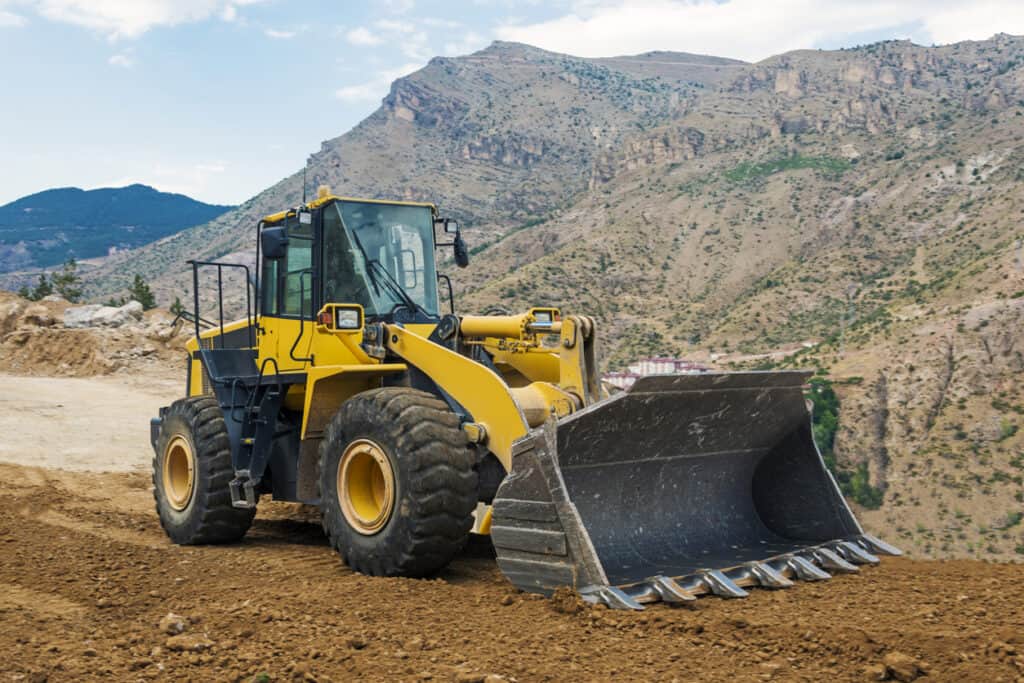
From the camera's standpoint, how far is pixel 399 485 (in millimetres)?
7008

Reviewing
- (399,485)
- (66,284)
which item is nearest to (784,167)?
(66,284)

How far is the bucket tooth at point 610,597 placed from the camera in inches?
234

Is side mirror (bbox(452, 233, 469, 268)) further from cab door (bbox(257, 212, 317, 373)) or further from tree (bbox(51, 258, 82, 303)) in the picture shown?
tree (bbox(51, 258, 82, 303))

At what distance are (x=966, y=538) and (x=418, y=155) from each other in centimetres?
14870

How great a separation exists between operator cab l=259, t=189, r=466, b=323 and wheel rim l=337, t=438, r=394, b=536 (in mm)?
1512

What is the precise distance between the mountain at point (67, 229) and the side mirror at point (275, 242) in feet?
563

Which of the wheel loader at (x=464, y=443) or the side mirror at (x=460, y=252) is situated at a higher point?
the side mirror at (x=460, y=252)

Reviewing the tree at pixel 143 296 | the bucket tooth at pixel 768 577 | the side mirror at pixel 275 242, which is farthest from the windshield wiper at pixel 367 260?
the tree at pixel 143 296

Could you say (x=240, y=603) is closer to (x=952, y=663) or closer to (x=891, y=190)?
(x=952, y=663)

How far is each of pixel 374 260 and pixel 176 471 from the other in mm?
2997

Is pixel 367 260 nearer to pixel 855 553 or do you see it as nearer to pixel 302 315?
pixel 302 315

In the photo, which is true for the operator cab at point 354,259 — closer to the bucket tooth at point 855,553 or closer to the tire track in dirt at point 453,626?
the tire track in dirt at point 453,626

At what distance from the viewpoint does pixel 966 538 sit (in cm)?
5025

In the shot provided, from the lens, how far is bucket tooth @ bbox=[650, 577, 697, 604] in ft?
20.1
